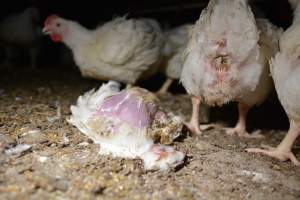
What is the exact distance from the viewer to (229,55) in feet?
8.87

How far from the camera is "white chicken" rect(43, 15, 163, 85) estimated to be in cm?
397

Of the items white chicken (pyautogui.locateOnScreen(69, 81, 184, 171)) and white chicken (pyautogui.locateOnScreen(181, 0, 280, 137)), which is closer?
white chicken (pyautogui.locateOnScreen(69, 81, 184, 171))

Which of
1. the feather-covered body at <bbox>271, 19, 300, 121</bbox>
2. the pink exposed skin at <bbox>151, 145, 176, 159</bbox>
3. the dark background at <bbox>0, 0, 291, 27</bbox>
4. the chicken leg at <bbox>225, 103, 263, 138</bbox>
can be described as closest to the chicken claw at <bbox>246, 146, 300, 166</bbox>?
the feather-covered body at <bbox>271, 19, 300, 121</bbox>

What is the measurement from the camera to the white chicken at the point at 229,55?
2.65 m

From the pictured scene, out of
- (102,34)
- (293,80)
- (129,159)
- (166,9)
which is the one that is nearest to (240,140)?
(293,80)

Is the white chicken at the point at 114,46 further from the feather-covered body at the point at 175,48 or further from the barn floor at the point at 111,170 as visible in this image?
the barn floor at the point at 111,170

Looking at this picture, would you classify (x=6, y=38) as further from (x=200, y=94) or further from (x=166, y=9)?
(x=200, y=94)

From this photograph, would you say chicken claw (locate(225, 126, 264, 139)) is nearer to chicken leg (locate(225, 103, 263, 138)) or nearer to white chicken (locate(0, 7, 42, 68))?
chicken leg (locate(225, 103, 263, 138))

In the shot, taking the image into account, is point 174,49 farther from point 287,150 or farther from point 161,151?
point 161,151

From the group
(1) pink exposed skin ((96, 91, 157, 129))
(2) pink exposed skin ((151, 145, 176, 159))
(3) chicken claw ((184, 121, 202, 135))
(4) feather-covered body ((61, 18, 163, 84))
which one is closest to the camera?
(2) pink exposed skin ((151, 145, 176, 159))

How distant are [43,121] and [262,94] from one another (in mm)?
1707

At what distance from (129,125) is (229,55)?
0.86 metres

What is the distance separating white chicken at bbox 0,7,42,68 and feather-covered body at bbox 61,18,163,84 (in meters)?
1.99

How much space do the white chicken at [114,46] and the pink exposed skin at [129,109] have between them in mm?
1291
